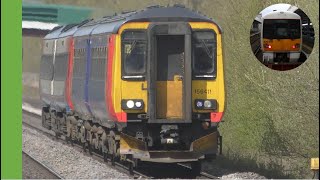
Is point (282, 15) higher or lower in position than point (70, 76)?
higher

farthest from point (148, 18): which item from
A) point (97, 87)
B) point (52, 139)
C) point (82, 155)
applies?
point (52, 139)

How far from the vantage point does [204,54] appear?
1784 cm

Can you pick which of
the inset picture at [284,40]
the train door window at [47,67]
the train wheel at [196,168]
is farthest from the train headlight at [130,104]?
the train door window at [47,67]

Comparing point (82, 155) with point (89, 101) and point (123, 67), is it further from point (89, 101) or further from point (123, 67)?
point (123, 67)

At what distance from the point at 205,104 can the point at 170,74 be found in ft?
3.07

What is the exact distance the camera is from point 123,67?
17625 millimetres

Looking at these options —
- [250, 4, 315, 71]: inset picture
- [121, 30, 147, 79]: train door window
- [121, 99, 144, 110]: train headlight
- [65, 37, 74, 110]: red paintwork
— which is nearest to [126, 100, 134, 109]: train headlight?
[121, 99, 144, 110]: train headlight

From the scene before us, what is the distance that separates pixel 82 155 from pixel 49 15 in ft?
105

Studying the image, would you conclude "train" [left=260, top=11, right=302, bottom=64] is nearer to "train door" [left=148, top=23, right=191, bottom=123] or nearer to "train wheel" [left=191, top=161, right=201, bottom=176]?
"train door" [left=148, top=23, right=191, bottom=123]

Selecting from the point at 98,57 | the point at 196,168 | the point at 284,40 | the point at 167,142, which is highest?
the point at 284,40

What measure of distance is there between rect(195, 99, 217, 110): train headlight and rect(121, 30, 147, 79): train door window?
1.25 m

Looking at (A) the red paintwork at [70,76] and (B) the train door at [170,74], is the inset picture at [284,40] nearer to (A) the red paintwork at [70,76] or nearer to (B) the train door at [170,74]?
(B) the train door at [170,74]

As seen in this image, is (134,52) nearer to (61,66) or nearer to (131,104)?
(131,104)

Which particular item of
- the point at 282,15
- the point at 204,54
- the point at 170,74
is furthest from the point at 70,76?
the point at 282,15
